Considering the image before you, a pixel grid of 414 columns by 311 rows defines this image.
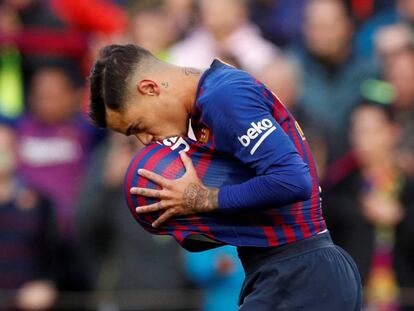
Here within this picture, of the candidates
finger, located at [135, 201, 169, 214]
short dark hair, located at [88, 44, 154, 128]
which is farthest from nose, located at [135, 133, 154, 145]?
finger, located at [135, 201, 169, 214]

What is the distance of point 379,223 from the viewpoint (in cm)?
738

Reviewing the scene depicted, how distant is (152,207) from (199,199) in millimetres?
205

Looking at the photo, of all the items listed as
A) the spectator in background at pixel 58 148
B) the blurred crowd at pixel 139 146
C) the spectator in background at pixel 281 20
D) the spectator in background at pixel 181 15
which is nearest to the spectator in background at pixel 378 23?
the blurred crowd at pixel 139 146

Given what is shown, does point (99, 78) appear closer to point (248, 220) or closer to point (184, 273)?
point (248, 220)

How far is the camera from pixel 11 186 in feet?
25.4

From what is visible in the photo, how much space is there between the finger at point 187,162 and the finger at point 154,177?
0.34ft

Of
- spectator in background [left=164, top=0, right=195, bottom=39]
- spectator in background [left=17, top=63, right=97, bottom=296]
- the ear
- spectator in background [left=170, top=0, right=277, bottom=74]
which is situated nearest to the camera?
the ear

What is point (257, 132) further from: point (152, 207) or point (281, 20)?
point (281, 20)

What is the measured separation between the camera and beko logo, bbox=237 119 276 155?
13.0ft

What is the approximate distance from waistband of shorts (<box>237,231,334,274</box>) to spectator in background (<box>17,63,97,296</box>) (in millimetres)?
3895

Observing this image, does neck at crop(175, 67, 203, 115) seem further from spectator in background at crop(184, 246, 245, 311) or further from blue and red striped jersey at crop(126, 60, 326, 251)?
spectator in background at crop(184, 246, 245, 311)

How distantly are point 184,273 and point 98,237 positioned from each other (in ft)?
2.92

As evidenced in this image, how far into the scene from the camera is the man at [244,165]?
4008 millimetres

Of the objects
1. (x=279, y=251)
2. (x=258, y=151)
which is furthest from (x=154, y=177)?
(x=279, y=251)
